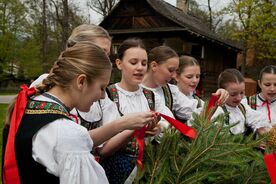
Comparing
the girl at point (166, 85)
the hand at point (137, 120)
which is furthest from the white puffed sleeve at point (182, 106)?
the hand at point (137, 120)

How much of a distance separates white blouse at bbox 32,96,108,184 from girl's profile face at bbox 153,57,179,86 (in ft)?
5.57

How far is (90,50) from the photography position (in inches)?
70.2

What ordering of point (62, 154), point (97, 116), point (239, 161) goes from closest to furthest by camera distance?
1. point (62, 154)
2. point (239, 161)
3. point (97, 116)

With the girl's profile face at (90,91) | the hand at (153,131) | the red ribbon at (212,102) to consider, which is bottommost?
the hand at (153,131)

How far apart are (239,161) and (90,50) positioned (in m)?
0.97

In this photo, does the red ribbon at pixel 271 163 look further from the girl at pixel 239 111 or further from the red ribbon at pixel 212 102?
the girl at pixel 239 111

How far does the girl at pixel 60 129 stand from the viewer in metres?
1.56

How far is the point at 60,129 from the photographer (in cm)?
156

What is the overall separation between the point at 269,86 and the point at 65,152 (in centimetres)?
280

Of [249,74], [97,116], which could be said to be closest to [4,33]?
[249,74]

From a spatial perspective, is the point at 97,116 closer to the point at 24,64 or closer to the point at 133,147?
the point at 133,147

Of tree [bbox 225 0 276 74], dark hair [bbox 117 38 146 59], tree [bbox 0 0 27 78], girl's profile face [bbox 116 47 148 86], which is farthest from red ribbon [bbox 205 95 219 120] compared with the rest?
tree [bbox 0 0 27 78]

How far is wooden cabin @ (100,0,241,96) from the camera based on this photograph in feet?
70.7

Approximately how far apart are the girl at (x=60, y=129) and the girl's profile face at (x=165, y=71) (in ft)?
4.73
